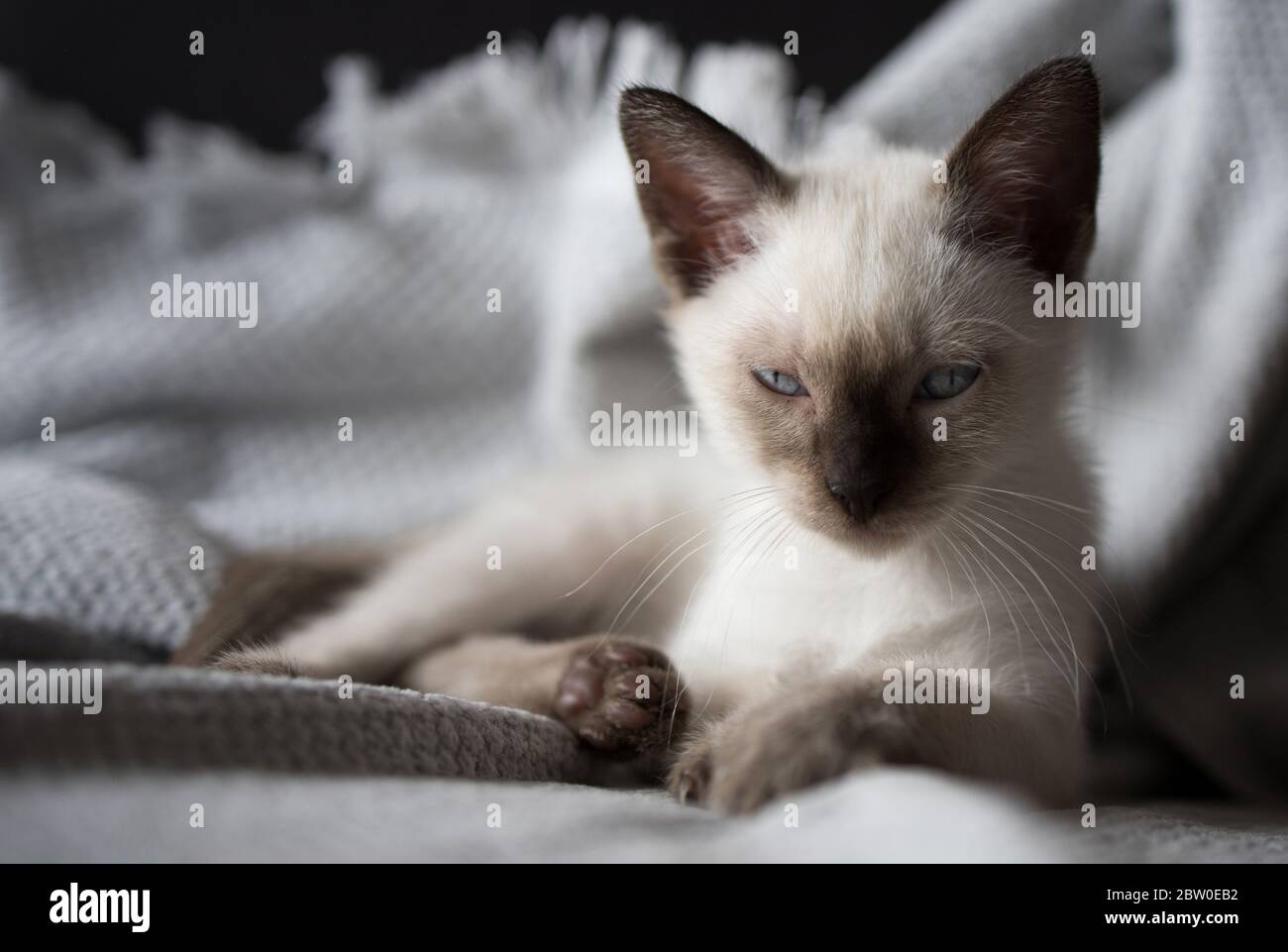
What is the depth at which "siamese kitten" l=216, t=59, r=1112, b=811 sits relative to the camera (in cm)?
105

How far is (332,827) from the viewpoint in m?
0.80

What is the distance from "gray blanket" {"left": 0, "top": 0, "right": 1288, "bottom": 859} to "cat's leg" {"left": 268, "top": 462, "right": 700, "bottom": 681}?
0.83 feet

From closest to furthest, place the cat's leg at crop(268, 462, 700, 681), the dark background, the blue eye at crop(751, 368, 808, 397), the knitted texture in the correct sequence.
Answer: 1. the knitted texture
2. the blue eye at crop(751, 368, 808, 397)
3. the cat's leg at crop(268, 462, 700, 681)
4. the dark background

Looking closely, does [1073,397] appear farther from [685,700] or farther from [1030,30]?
[1030,30]

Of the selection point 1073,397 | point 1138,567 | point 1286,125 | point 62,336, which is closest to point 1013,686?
point 1073,397

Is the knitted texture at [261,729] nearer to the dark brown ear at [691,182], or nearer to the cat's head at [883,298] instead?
the cat's head at [883,298]

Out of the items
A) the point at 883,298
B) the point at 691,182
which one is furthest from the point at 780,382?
the point at 691,182

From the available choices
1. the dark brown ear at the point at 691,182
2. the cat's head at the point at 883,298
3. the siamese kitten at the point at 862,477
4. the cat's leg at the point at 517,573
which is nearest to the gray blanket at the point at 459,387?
the siamese kitten at the point at 862,477

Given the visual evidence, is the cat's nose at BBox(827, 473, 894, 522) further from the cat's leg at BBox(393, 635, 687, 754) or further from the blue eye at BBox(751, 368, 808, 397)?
the cat's leg at BBox(393, 635, 687, 754)

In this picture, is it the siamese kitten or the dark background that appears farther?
the dark background

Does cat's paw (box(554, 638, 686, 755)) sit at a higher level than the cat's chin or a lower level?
lower

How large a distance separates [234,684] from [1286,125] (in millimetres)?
1688

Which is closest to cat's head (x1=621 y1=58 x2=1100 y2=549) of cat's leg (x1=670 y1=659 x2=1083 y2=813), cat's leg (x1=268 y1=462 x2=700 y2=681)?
cat's leg (x1=670 y1=659 x2=1083 y2=813)

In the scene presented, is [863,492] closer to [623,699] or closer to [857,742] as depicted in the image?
[857,742]
